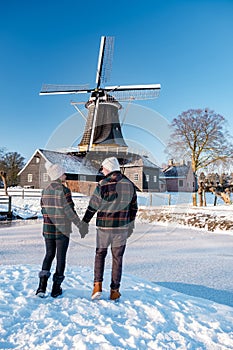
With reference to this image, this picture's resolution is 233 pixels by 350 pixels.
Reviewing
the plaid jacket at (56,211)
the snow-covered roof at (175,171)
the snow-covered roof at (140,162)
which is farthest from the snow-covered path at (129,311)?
the snow-covered roof at (175,171)

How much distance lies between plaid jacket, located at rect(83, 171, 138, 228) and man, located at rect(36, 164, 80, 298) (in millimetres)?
316

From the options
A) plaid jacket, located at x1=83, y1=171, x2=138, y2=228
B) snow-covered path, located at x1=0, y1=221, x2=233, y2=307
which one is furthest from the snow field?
plaid jacket, located at x1=83, y1=171, x2=138, y2=228

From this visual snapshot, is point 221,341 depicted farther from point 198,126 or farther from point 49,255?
point 198,126

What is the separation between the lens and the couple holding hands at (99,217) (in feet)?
10.0

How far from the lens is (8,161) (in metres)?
42.0

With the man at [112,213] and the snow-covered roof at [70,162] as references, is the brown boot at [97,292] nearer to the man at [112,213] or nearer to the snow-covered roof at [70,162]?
the man at [112,213]

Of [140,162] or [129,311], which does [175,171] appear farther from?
[129,311]

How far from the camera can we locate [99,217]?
3.09 m

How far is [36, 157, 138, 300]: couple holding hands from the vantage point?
306 cm

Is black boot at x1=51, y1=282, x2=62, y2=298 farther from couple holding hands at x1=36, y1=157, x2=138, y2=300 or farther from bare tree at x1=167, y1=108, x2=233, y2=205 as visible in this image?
bare tree at x1=167, y1=108, x2=233, y2=205

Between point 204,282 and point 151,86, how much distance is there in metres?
23.5

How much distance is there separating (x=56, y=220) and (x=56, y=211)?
0.35ft

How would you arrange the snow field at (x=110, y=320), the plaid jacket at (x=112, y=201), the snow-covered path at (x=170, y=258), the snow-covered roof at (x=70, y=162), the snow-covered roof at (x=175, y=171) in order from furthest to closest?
the snow-covered roof at (x=175, y=171)
the snow-covered roof at (x=70, y=162)
the snow-covered path at (x=170, y=258)
the plaid jacket at (x=112, y=201)
the snow field at (x=110, y=320)

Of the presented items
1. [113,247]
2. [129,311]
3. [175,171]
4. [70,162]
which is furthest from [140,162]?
[129,311]
